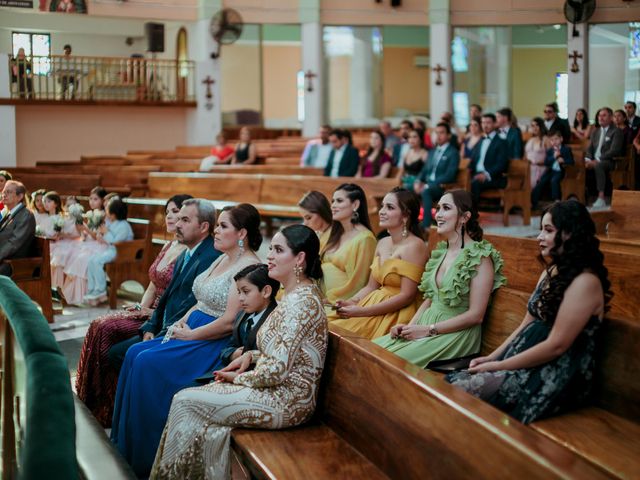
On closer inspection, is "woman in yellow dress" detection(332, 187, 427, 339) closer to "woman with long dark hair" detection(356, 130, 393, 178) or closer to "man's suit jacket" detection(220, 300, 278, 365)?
"man's suit jacket" detection(220, 300, 278, 365)

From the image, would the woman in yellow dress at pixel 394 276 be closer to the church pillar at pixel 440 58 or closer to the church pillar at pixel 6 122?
the church pillar at pixel 6 122

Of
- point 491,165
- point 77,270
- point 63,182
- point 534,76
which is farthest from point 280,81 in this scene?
point 77,270

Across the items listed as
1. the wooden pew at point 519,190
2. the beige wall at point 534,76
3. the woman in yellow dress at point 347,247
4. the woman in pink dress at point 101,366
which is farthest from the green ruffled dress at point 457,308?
the beige wall at point 534,76

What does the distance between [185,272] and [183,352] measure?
0.64 meters

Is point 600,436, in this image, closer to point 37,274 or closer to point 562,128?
point 37,274

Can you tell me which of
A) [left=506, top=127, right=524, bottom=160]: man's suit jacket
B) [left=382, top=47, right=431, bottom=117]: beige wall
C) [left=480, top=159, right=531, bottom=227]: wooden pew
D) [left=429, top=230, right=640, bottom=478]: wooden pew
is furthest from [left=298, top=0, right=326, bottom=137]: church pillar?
[left=429, top=230, right=640, bottom=478]: wooden pew

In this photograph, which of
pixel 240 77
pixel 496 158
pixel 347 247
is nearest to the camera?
pixel 347 247

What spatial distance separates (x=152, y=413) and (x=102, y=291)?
4.18 metres

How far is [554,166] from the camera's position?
10.1m

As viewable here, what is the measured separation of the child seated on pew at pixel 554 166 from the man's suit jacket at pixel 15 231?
568 cm

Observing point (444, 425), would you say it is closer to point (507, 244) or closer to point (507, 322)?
point (507, 322)

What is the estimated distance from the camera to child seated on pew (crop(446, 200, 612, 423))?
9.25 feet

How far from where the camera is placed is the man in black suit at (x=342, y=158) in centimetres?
1009

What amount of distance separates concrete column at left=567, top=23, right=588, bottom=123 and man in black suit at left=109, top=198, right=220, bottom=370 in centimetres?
1192
